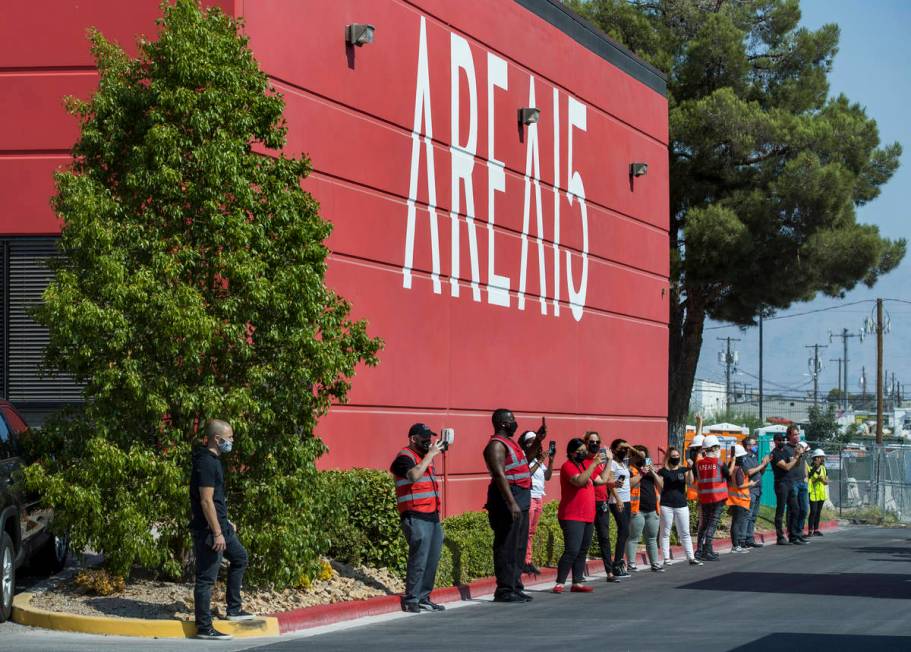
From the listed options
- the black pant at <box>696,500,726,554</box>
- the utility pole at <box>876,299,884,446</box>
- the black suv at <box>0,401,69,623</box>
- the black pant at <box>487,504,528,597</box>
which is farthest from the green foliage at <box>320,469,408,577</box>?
the utility pole at <box>876,299,884,446</box>

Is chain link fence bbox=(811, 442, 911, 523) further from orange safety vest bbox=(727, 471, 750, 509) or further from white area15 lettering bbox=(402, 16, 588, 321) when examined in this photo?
white area15 lettering bbox=(402, 16, 588, 321)

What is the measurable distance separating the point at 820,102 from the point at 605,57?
20.0 meters

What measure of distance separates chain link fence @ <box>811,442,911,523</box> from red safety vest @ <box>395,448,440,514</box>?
88.7 feet

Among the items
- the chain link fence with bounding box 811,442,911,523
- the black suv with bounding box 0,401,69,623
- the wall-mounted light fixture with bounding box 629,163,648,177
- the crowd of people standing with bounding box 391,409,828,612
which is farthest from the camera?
the chain link fence with bounding box 811,442,911,523

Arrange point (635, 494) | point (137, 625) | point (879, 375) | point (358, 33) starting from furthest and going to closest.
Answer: point (879, 375) → point (635, 494) → point (358, 33) → point (137, 625)

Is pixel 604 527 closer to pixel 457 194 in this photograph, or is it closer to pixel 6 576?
pixel 457 194

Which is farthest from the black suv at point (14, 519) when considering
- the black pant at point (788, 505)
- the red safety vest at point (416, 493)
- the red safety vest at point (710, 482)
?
the black pant at point (788, 505)

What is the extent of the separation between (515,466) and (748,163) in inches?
1166

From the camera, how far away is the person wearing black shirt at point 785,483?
93.7ft

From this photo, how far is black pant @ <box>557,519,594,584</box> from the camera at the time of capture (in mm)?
18094

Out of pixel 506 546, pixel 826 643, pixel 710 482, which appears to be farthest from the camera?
pixel 710 482

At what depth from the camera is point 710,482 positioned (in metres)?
24.0

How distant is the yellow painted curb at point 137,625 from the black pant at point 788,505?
1712 centimetres

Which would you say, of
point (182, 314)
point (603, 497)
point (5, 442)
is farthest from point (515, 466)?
point (5, 442)
